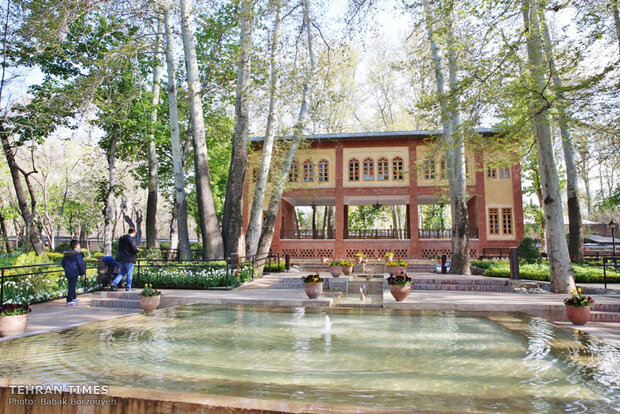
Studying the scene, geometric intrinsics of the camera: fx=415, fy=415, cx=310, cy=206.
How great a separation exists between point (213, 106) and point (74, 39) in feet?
23.2

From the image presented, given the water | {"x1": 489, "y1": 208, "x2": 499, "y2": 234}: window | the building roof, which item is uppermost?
the building roof

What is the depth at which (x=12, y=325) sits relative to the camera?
6027 mm

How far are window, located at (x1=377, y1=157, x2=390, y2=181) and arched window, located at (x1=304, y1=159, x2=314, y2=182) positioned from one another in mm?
4007

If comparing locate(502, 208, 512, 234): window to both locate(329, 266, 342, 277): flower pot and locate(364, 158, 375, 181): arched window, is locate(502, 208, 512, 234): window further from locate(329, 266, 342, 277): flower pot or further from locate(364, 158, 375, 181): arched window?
locate(329, 266, 342, 277): flower pot

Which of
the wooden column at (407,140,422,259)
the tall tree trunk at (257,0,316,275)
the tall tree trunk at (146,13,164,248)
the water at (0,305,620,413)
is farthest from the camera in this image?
the wooden column at (407,140,422,259)

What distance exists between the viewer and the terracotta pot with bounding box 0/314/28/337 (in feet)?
19.5

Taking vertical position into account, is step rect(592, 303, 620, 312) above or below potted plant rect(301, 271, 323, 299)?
below

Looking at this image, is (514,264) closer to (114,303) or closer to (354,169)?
(114,303)

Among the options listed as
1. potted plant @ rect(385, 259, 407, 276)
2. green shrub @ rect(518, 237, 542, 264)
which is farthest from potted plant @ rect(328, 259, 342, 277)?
green shrub @ rect(518, 237, 542, 264)

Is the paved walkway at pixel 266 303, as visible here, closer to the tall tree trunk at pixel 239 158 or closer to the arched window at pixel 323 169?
the tall tree trunk at pixel 239 158

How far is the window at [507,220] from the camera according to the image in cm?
2344

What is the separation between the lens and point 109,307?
9.42 metres

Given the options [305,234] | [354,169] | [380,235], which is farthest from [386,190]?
[305,234]

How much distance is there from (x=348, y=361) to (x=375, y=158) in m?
20.6
